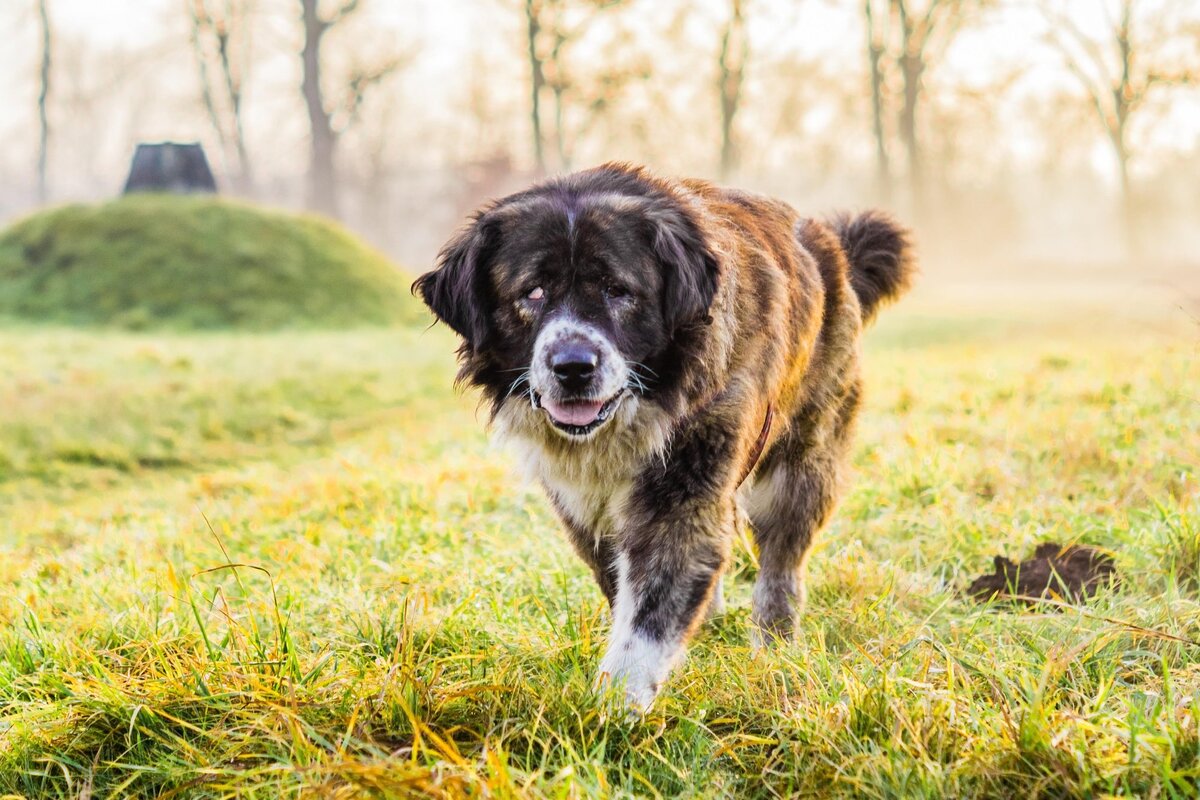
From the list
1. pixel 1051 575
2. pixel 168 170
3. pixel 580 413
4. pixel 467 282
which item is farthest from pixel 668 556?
pixel 168 170

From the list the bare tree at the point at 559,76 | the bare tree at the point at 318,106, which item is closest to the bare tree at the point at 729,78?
the bare tree at the point at 559,76

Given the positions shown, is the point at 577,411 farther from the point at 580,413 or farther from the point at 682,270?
the point at 682,270

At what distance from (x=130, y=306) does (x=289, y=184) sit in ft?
138

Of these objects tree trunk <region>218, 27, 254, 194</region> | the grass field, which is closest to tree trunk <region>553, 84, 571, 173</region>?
tree trunk <region>218, 27, 254, 194</region>

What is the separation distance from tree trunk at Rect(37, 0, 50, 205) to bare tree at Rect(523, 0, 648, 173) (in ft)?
59.5

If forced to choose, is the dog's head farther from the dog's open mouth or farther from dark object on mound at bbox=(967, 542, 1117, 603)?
dark object on mound at bbox=(967, 542, 1117, 603)

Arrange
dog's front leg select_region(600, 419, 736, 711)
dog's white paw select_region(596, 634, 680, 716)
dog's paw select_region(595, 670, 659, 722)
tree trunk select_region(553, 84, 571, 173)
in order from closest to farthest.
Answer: dog's paw select_region(595, 670, 659, 722), dog's white paw select_region(596, 634, 680, 716), dog's front leg select_region(600, 419, 736, 711), tree trunk select_region(553, 84, 571, 173)

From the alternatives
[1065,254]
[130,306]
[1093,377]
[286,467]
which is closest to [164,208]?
[130,306]

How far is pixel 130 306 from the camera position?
16.4 metres

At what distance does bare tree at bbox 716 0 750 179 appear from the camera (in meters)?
26.2

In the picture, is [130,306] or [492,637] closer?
[492,637]

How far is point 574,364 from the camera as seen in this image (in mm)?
2875

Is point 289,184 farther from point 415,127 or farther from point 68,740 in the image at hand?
point 68,740

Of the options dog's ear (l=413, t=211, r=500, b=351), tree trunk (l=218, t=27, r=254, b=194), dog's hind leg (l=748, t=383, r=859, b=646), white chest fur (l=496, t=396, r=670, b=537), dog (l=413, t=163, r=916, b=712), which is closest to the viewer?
dog (l=413, t=163, r=916, b=712)
